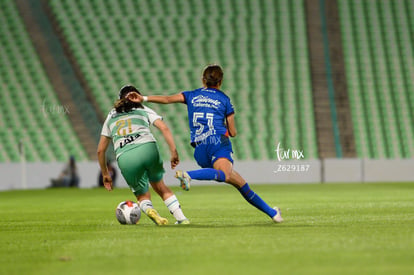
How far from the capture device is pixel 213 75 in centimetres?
838

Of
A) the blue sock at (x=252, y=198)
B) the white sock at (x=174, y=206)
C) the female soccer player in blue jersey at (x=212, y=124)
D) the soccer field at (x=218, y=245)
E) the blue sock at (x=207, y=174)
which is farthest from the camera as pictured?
the white sock at (x=174, y=206)

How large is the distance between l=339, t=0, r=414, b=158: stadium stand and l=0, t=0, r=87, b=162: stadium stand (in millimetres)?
9926

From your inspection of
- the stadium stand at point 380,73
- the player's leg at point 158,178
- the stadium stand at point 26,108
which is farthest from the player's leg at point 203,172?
the stadium stand at point 380,73

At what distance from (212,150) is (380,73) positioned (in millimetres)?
21271

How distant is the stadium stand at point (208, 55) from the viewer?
26078 millimetres

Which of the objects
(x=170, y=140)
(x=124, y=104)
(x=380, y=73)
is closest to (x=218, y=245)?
(x=170, y=140)

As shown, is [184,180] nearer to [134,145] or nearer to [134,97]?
[134,97]

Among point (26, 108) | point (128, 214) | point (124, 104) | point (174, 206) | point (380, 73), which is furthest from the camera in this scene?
point (380, 73)

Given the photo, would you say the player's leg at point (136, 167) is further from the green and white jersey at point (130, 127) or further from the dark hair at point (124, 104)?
the dark hair at point (124, 104)

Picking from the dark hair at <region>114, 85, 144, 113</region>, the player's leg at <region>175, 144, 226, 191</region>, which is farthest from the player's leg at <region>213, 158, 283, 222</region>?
the dark hair at <region>114, 85, 144, 113</region>

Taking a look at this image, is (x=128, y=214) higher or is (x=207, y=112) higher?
(x=207, y=112)

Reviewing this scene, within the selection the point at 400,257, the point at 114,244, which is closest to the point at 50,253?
the point at 114,244

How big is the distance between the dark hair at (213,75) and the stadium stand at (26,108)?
53.5ft

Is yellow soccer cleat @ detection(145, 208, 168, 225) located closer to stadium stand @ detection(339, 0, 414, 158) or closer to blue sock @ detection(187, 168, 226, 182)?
blue sock @ detection(187, 168, 226, 182)
